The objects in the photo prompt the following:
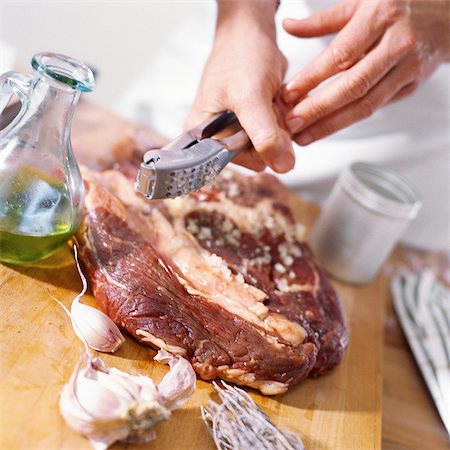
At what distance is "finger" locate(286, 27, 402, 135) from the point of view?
6.10ft

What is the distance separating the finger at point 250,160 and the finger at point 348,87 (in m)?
0.17

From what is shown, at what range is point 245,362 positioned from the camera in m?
1.51

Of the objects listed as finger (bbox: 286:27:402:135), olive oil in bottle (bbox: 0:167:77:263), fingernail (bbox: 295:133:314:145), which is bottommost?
olive oil in bottle (bbox: 0:167:77:263)

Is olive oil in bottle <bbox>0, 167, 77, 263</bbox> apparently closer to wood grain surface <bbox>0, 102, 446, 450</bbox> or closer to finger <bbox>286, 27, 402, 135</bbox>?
wood grain surface <bbox>0, 102, 446, 450</bbox>

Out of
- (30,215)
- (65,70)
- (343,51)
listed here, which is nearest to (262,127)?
(343,51)

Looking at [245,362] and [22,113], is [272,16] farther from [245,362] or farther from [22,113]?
[245,362]

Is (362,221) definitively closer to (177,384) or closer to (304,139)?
(304,139)

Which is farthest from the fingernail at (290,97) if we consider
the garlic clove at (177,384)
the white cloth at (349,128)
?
the garlic clove at (177,384)

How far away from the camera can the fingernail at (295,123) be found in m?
1.89

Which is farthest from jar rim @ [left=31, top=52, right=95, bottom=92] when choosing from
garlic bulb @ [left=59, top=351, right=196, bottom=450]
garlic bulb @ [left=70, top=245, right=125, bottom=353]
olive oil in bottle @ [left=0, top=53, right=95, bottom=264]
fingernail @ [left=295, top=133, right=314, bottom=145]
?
fingernail @ [left=295, top=133, right=314, bottom=145]

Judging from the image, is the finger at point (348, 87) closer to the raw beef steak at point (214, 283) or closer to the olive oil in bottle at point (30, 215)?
the raw beef steak at point (214, 283)

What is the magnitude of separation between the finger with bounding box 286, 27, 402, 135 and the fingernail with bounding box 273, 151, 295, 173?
0.53 ft

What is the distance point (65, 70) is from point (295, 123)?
755 mm

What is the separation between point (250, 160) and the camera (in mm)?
1845
